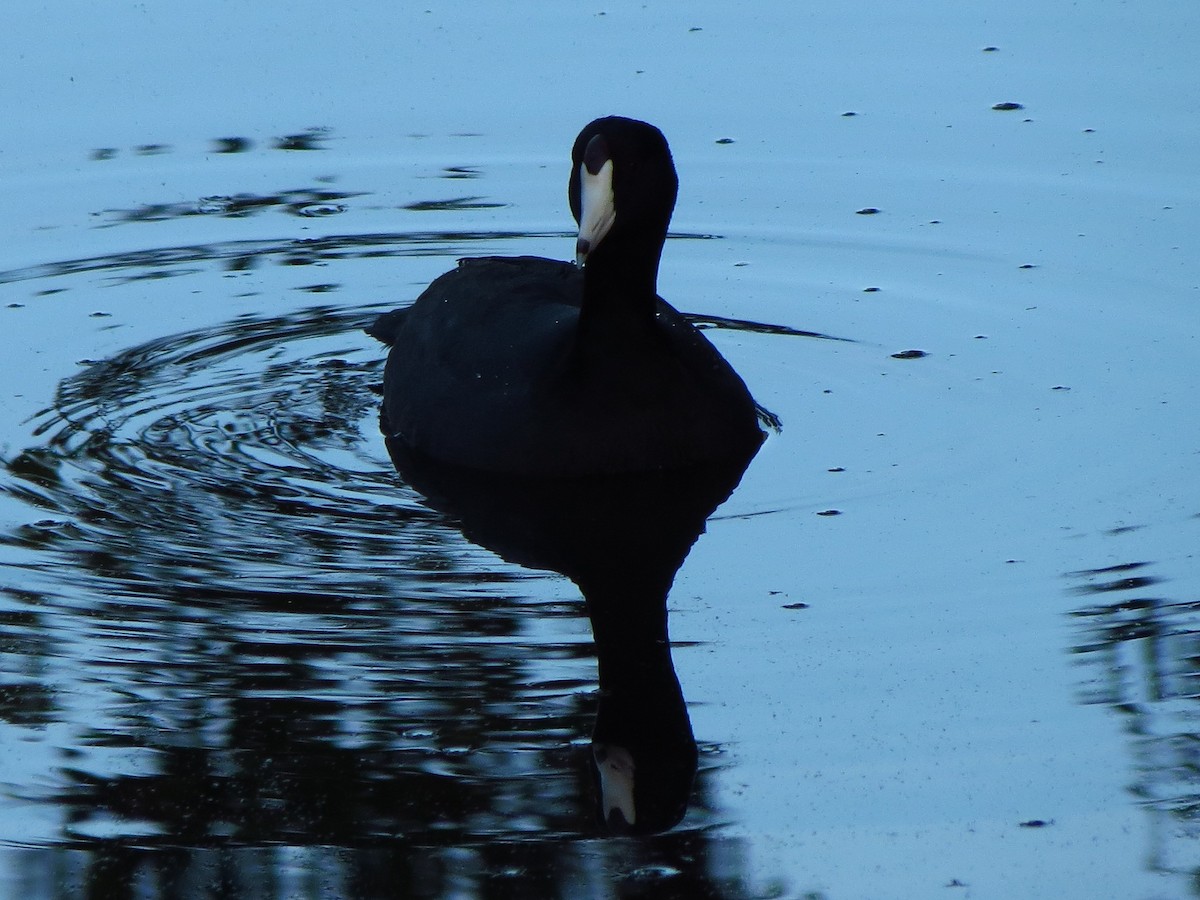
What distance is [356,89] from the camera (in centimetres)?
769

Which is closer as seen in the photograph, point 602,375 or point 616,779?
point 616,779

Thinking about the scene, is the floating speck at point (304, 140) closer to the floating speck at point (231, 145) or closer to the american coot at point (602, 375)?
the floating speck at point (231, 145)

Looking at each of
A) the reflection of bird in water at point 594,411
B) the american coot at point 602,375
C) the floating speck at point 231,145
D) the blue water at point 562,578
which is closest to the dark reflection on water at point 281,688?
the blue water at point 562,578

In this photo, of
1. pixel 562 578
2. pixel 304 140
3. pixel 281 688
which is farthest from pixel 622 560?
pixel 304 140

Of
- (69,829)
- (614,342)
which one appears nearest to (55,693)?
(69,829)

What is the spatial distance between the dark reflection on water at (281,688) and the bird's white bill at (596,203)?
67cm

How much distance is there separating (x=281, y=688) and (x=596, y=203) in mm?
1377

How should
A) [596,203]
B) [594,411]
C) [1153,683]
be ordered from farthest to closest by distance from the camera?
[594,411] < [596,203] < [1153,683]

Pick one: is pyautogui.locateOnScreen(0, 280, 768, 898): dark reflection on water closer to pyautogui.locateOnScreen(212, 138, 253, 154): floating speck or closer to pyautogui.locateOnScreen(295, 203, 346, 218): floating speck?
pyautogui.locateOnScreen(295, 203, 346, 218): floating speck

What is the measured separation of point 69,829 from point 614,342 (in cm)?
191

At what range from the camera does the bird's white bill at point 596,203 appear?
4.30m

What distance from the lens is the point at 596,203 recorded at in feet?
14.3

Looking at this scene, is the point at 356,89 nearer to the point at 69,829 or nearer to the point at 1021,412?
the point at 1021,412

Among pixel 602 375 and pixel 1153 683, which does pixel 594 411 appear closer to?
pixel 602 375
